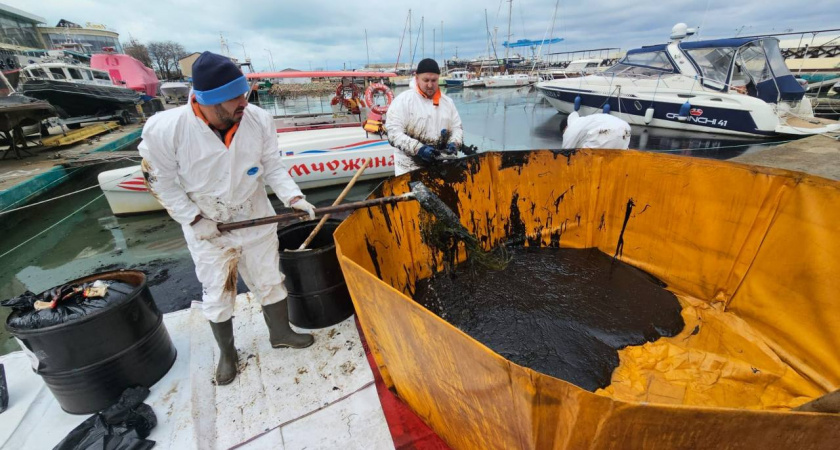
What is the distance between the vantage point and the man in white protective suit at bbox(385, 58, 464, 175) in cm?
300

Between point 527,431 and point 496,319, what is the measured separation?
143 centimetres

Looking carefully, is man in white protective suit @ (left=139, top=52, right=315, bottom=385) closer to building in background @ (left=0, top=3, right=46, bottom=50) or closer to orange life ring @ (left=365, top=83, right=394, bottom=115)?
orange life ring @ (left=365, top=83, right=394, bottom=115)

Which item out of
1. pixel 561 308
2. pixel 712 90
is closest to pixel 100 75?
pixel 561 308

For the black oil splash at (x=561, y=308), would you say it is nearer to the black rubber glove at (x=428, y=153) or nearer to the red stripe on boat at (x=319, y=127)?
the black rubber glove at (x=428, y=153)

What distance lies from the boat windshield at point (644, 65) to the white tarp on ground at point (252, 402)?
38.7ft

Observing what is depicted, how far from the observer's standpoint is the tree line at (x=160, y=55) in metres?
37.1

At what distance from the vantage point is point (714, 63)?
9.13 meters

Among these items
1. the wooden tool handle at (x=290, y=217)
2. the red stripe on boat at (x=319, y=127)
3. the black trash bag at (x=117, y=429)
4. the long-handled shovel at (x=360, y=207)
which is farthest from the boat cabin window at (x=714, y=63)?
the black trash bag at (x=117, y=429)

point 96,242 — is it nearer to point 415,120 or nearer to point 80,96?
point 415,120

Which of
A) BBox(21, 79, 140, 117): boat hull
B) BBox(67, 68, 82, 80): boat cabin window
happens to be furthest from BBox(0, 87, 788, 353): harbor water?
BBox(67, 68, 82, 80): boat cabin window

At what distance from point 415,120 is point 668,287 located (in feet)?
8.20

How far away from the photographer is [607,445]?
0.89m

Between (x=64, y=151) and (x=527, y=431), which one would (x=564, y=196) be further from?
(x=64, y=151)

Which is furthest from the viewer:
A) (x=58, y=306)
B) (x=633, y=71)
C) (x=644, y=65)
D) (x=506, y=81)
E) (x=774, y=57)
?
(x=506, y=81)
